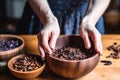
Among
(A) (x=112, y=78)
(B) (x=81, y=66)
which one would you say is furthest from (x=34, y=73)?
(A) (x=112, y=78)

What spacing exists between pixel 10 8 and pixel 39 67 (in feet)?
7.80

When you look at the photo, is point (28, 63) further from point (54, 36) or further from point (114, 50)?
point (114, 50)

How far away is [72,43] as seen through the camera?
1.02 metres

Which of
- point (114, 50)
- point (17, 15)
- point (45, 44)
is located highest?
point (45, 44)

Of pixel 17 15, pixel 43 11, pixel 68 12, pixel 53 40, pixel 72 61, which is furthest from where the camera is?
pixel 17 15

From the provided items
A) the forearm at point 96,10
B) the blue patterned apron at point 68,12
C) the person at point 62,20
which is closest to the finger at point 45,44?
the person at point 62,20

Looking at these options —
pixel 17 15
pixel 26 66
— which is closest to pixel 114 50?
pixel 26 66

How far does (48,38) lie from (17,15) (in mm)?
2360

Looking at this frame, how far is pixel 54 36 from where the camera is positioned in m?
0.94

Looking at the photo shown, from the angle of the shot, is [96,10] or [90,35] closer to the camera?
[90,35]

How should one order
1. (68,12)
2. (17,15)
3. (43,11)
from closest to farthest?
(43,11) → (68,12) → (17,15)

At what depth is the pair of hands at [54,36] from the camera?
899 mm

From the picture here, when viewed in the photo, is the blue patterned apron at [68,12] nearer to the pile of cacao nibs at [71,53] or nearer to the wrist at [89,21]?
the wrist at [89,21]

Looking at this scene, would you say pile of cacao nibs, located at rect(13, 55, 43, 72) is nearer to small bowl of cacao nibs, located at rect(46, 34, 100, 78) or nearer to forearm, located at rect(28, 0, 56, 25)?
small bowl of cacao nibs, located at rect(46, 34, 100, 78)
